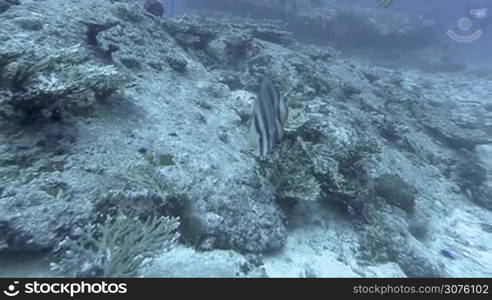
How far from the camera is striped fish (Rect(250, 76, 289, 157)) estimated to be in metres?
2.65

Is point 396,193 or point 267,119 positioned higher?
point 267,119

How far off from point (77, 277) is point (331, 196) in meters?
3.68

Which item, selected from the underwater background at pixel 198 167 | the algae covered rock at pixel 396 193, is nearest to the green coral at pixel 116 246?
the underwater background at pixel 198 167

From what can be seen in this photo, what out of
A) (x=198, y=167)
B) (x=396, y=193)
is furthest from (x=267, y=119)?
(x=396, y=193)

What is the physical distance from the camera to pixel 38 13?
19.5 feet

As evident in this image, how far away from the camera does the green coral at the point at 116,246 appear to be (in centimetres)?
302

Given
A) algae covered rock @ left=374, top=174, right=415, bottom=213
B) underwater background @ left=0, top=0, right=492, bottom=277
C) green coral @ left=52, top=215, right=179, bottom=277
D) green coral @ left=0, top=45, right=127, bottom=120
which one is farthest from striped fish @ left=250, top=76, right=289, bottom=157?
algae covered rock @ left=374, top=174, right=415, bottom=213

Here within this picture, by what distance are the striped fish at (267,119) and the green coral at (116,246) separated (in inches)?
62.0

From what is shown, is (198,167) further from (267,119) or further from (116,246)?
(267,119)

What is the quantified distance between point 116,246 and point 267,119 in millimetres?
1971

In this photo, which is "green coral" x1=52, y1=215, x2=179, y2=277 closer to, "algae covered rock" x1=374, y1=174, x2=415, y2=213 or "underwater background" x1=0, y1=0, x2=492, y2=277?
"underwater background" x1=0, y1=0, x2=492, y2=277

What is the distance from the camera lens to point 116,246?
3305mm

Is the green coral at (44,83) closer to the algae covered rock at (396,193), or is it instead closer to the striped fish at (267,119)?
the striped fish at (267,119)

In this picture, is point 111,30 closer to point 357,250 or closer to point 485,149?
point 357,250
